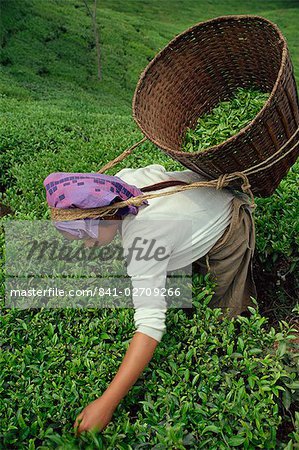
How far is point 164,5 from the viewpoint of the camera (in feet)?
92.6

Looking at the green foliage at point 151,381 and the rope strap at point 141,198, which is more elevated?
the rope strap at point 141,198

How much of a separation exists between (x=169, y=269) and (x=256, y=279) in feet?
3.73

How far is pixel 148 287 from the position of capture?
241cm

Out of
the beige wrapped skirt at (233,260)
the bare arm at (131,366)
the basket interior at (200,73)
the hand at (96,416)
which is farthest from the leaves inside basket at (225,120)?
the hand at (96,416)

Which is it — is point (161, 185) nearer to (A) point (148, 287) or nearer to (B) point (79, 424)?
(A) point (148, 287)

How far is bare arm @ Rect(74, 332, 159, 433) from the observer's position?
2.11 meters

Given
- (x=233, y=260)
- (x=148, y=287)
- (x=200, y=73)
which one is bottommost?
(x=233, y=260)

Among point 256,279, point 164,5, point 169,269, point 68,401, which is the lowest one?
point 164,5

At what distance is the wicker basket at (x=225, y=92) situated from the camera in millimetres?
2539

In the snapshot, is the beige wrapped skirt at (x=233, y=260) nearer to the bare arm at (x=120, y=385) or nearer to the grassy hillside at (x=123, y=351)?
the grassy hillside at (x=123, y=351)

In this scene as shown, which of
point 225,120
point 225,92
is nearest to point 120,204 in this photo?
point 225,120

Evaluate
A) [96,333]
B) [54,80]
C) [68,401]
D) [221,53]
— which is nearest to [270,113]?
[221,53]

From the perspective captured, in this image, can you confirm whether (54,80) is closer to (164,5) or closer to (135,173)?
(135,173)

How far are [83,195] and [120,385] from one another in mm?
879
